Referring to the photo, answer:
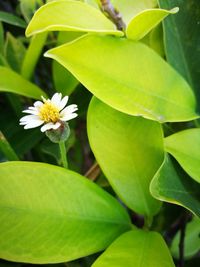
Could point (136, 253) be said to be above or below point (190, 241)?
above

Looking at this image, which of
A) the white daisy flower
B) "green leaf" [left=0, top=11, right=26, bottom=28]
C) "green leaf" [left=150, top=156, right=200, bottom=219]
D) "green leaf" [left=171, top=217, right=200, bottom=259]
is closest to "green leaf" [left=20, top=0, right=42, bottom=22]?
"green leaf" [left=0, top=11, right=26, bottom=28]

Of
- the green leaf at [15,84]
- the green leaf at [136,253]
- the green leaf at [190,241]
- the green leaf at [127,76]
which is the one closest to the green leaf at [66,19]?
the green leaf at [127,76]

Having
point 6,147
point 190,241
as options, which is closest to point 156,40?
point 6,147

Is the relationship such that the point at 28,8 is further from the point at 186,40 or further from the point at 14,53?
the point at 186,40

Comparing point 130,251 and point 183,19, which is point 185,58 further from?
point 130,251

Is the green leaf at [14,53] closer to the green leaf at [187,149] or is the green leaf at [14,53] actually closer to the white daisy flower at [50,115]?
the white daisy flower at [50,115]

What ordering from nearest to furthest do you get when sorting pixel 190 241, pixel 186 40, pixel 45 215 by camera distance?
pixel 45 215
pixel 186 40
pixel 190 241
